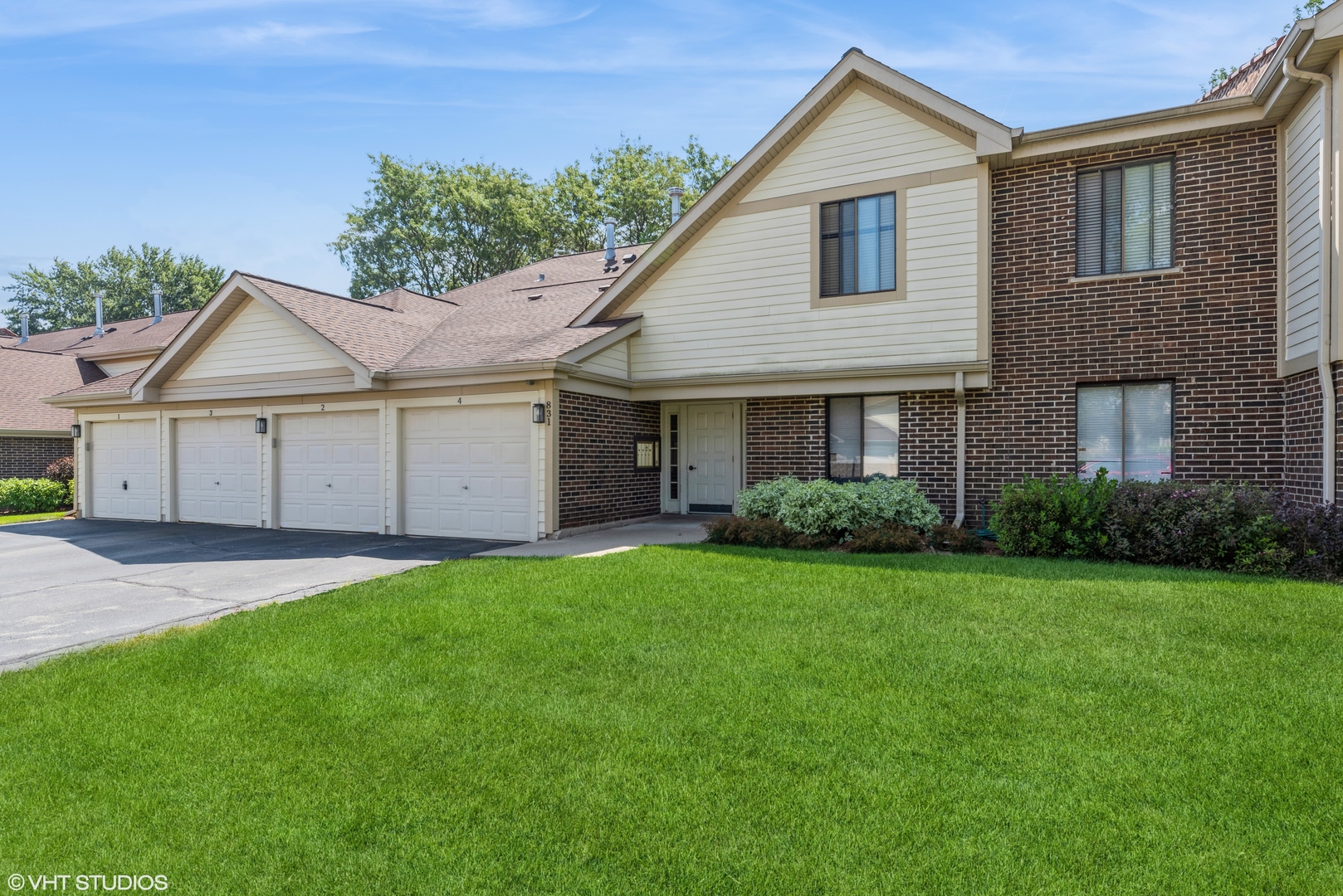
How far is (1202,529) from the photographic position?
329 inches

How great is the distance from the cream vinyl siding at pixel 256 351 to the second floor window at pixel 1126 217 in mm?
12305

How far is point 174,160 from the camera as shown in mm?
17141

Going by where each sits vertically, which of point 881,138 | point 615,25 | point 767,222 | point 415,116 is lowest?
point 767,222

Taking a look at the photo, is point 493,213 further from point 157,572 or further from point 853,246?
point 157,572

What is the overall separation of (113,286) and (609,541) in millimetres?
55112

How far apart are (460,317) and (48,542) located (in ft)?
27.8

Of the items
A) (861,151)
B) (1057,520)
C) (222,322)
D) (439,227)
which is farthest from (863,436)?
(439,227)

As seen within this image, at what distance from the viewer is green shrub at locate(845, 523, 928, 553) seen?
979cm

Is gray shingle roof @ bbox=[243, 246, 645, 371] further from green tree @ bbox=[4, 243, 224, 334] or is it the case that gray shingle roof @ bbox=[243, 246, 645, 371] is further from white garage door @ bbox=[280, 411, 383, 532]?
green tree @ bbox=[4, 243, 224, 334]

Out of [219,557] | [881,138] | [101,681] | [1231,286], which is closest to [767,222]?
[881,138]

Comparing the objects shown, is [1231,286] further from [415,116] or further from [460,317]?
[415,116]

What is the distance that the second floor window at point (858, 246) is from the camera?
12.2 meters

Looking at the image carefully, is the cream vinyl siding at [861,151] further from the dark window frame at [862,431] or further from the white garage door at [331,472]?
the white garage door at [331,472]

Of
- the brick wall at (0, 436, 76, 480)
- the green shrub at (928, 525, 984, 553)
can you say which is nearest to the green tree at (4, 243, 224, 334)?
the brick wall at (0, 436, 76, 480)
